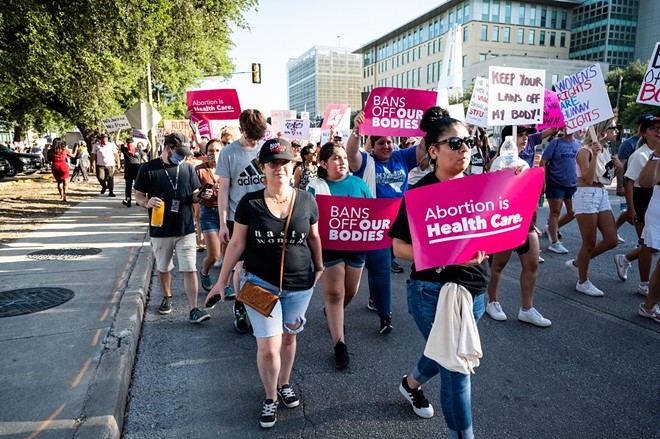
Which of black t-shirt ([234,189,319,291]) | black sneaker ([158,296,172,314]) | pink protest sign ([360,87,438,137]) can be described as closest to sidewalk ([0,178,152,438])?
black sneaker ([158,296,172,314])

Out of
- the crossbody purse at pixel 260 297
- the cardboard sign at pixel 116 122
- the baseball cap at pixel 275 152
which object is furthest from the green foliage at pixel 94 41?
the crossbody purse at pixel 260 297

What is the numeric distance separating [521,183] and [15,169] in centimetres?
2730

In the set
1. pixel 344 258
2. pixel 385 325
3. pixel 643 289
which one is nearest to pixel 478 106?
pixel 643 289

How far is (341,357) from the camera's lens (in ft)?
12.3

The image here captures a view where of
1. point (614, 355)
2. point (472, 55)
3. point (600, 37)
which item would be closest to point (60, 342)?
point (614, 355)

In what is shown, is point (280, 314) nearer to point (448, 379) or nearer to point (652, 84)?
point (448, 379)

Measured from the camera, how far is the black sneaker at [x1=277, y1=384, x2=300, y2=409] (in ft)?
10.5

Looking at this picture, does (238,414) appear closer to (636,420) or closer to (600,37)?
(636,420)

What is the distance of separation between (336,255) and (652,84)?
4923 millimetres

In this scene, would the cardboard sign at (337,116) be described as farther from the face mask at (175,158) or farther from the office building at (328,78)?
the office building at (328,78)

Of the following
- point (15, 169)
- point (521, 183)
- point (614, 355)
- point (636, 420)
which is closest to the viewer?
point (521, 183)

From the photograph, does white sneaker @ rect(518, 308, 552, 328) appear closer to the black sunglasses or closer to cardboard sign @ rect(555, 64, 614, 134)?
cardboard sign @ rect(555, 64, 614, 134)

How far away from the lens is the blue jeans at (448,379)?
95.5 inches

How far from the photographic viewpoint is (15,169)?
23.3 m
